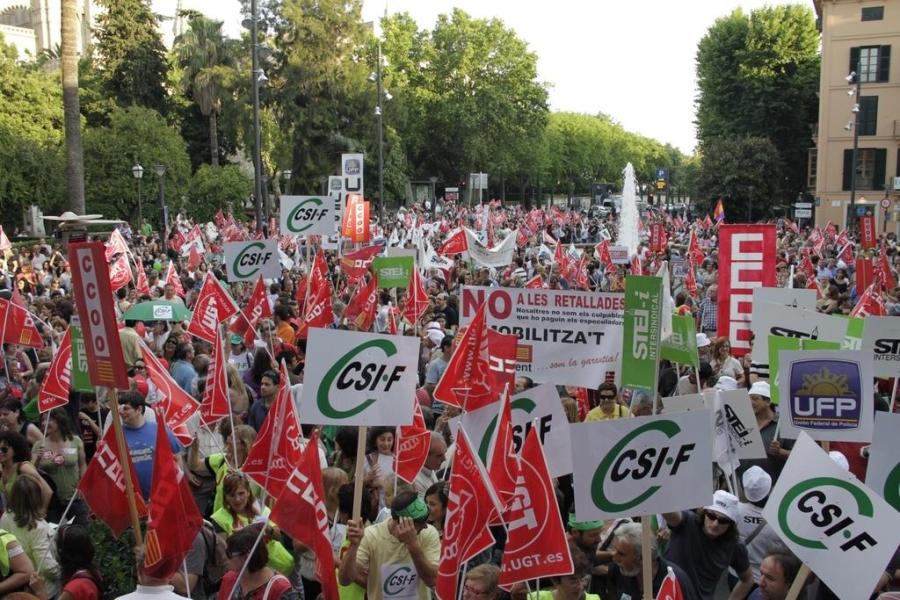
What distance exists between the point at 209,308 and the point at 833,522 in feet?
26.3

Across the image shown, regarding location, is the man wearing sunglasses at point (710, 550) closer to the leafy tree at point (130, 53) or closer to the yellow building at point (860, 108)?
the yellow building at point (860, 108)

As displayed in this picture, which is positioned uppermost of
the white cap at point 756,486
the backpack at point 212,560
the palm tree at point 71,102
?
the palm tree at point 71,102

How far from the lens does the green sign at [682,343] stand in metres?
8.94

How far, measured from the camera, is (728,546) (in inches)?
218

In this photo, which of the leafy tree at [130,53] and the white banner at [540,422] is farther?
the leafy tree at [130,53]

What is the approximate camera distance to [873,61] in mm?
49469

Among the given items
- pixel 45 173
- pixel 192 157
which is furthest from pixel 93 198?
pixel 192 157

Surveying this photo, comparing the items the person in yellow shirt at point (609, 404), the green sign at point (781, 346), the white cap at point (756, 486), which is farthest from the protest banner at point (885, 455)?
the person in yellow shirt at point (609, 404)

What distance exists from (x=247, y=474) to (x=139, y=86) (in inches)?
2037

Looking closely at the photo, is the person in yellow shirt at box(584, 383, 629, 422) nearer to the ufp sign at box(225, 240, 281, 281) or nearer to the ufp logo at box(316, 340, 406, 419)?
the ufp logo at box(316, 340, 406, 419)

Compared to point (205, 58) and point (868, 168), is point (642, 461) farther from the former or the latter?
point (868, 168)

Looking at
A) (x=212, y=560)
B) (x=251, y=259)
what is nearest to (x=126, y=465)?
(x=212, y=560)

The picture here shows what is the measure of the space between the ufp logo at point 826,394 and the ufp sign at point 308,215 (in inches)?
387

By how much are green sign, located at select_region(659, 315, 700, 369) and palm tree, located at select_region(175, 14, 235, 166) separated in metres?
44.4
